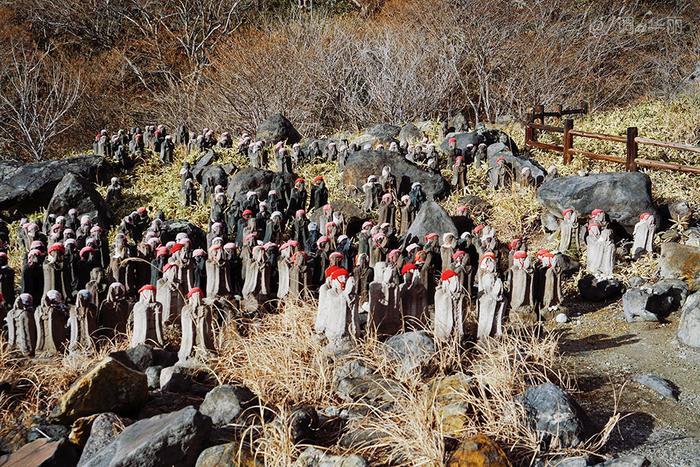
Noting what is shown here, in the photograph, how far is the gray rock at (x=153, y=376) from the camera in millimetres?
6027

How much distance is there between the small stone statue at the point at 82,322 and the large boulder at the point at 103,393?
194 centimetres

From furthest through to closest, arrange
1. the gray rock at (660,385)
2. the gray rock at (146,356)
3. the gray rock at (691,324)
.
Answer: the gray rock at (691,324) → the gray rock at (146,356) → the gray rock at (660,385)

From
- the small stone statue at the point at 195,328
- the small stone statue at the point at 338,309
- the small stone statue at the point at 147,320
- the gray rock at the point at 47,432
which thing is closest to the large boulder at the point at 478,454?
the small stone statue at the point at 338,309

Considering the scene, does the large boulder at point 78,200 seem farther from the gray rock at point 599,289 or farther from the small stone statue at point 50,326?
the gray rock at point 599,289

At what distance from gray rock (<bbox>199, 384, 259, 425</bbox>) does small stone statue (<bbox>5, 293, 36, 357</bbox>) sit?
280 centimetres

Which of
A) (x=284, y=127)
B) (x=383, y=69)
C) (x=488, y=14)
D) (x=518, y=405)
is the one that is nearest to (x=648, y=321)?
(x=518, y=405)

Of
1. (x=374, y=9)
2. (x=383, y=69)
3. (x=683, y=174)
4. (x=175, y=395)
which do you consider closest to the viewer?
(x=175, y=395)

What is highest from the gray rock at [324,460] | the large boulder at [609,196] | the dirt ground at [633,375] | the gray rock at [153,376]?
the large boulder at [609,196]

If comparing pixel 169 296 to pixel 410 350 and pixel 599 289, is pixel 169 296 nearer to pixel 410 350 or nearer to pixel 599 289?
pixel 410 350

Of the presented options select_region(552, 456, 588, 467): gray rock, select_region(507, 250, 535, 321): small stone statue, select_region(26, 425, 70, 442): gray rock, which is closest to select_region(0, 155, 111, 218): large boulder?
select_region(26, 425, 70, 442): gray rock

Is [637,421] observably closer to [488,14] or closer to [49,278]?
[49,278]

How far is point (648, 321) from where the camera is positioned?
23.7 feet

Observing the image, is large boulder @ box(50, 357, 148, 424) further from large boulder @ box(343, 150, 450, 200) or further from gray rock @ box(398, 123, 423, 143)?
gray rock @ box(398, 123, 423, 143)

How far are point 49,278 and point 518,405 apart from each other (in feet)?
21.4
